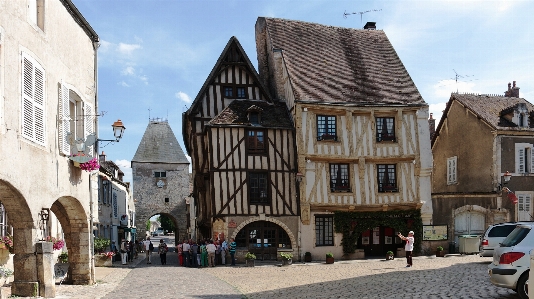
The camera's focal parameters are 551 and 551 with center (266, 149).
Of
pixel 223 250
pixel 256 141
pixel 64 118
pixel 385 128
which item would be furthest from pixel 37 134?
pixel 385 128

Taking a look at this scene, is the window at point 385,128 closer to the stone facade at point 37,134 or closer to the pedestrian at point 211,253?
the pedestrian at point 211,253

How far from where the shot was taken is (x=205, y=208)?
24.3 meters

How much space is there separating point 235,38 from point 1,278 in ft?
50.3

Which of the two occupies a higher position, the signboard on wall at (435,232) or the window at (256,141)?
the window at (256,141)

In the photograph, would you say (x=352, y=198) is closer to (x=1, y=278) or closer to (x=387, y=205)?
(x=387, y=205)

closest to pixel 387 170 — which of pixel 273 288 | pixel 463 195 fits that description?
pixel 463 195

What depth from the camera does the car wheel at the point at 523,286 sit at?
898 centimetres

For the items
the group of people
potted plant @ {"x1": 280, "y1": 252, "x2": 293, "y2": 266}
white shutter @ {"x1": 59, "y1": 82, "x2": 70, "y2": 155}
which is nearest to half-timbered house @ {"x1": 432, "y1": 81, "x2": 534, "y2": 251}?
potted plant @ {"x1": 280, "y1": 252, "x2": 293, "y2": 266}

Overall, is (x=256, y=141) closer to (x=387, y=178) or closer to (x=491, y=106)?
(x=387, y=178)

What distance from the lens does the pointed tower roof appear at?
128 feet

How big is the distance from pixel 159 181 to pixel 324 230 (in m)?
18.5

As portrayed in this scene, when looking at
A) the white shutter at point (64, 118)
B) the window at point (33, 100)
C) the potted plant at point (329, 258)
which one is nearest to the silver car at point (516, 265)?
the window at point (33, 100)

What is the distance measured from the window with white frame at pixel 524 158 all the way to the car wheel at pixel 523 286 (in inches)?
688

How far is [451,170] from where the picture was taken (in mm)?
27812
